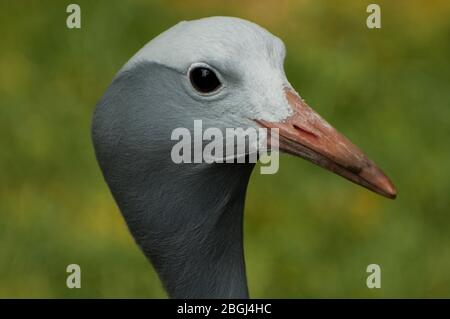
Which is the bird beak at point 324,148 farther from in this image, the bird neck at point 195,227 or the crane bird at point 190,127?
the bird neck at point 195,227

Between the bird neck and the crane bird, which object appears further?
the bird neck

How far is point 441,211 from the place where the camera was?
6.50 metres

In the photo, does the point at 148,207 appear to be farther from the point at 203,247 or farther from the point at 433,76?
the point at 433,76

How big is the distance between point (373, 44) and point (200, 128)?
13.0ft

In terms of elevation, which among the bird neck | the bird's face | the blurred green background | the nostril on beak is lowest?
the bird neck

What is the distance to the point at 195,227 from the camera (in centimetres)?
373

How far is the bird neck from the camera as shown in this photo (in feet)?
12.0

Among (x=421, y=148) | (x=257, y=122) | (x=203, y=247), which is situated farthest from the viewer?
(x=421, y=148)

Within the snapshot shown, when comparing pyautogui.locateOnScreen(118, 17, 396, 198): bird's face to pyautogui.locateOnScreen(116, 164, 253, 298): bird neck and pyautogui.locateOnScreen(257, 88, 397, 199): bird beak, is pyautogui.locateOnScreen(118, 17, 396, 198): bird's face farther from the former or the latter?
pyautogui.locateOnScreen(116, 164, 253, 298): bird neck

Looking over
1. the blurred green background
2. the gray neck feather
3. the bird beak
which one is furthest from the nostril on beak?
the blurred green background

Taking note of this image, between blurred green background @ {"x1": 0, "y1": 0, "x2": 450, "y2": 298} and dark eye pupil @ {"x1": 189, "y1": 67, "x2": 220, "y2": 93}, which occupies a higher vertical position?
blurred green background @ {"x1": 0, "y1": 0, "x2": 450, "y2": 298}

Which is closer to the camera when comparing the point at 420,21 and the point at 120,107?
the point at 120,107

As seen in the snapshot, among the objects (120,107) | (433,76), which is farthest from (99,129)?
(433,76)

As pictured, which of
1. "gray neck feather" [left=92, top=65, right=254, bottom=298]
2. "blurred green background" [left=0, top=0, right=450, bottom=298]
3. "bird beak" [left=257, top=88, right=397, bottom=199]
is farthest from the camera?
"blurred green background" [left=0, top=0, right=450, bottom=298]
